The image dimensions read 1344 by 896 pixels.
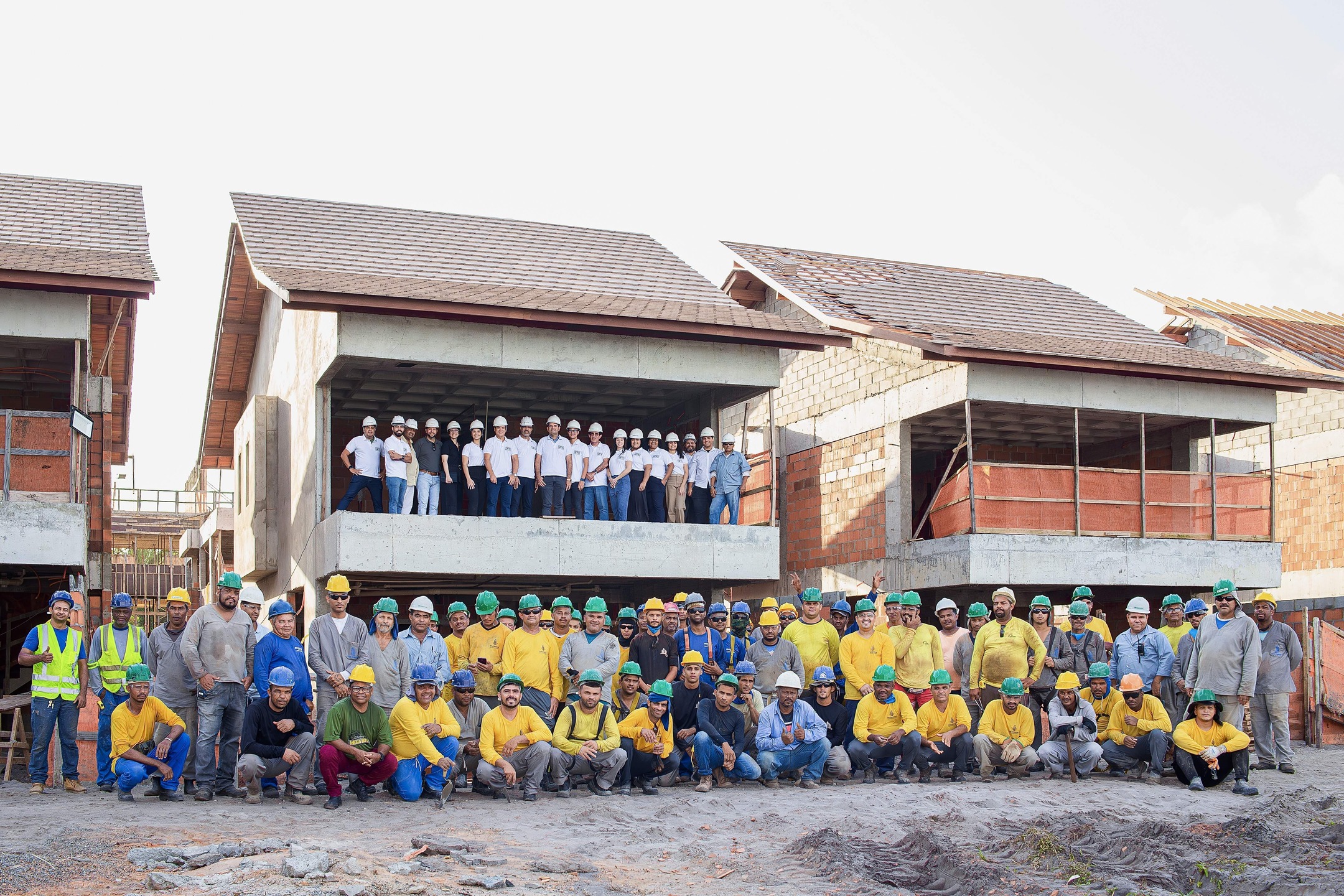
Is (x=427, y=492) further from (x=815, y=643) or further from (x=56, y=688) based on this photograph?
(x=56, y=688)

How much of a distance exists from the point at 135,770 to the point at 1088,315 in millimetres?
18361

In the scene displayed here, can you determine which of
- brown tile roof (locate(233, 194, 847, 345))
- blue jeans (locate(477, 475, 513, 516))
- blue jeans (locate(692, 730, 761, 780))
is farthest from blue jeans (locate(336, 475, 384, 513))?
blue jeans (locate(692, 730, 761, 780))

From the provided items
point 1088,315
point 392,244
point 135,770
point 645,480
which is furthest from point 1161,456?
point 135,770

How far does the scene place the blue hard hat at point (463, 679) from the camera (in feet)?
41.4

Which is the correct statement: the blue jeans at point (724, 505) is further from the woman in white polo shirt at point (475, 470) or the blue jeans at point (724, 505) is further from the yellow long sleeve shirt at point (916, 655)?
the yellow long sleeve shirt at point (916, 655)

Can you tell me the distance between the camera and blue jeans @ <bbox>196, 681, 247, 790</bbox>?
11852mm

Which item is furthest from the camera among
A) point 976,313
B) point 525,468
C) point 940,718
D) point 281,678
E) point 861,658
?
point 976,313

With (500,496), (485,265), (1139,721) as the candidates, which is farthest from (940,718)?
(485,265)

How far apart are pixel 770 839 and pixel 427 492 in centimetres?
801

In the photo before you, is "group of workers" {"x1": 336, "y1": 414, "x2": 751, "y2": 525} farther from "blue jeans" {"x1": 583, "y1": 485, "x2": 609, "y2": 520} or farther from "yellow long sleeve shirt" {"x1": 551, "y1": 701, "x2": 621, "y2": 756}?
"yellow long sleeve shirt" {"x1": 551, "y1": 701, "x2": 621, "y2": 756}

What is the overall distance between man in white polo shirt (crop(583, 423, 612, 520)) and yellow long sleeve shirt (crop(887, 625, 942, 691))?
496 centimetres

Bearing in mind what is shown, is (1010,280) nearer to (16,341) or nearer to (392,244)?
(392,244)

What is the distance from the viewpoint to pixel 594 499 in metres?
18.3

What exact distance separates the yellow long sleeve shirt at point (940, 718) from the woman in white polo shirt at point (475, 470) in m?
6.40
